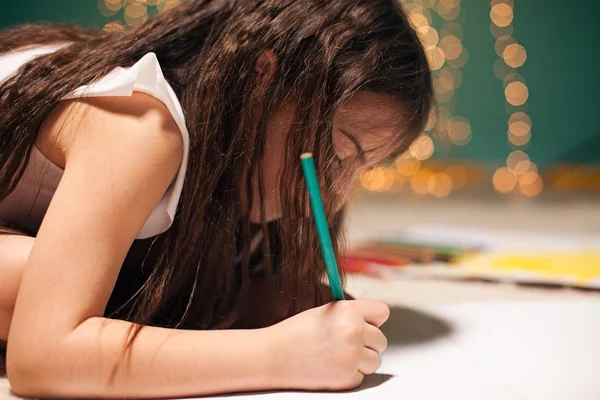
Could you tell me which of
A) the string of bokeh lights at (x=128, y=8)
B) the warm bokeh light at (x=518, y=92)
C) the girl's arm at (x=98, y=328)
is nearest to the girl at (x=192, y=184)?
the girl's arm at (x=98, y=328)

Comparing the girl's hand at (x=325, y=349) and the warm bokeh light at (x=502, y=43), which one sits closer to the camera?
the girl's hand at (x=325, y=349)

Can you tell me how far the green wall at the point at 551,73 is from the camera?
2.11 metres

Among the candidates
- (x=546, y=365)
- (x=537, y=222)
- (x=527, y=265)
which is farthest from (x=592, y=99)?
(x=546, y=365)

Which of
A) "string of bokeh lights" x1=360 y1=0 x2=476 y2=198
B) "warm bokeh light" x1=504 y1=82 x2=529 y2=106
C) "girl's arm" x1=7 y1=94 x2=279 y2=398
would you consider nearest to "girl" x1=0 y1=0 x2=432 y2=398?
"girl's arm" x1=7 y1=94 x2=279 y2=398

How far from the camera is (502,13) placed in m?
2.11

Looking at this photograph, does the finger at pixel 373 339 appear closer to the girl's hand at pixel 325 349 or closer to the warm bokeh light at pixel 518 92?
the girl's hand at pixel 325 349

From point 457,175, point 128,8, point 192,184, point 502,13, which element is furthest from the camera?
point 457,175

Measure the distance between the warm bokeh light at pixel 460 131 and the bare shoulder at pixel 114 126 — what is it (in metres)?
1.81

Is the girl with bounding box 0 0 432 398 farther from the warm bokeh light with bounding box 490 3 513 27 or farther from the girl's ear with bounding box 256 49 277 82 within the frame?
the warm bokeh light with bounding box 490 3 513 27

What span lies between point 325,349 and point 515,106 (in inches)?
74.4

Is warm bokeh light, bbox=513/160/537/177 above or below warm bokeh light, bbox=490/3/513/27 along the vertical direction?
below

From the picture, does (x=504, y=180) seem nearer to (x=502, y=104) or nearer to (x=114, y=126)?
(x=502, y=104)

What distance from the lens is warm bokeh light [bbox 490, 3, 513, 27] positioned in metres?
2.11

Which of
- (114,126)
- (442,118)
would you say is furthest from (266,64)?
(442,118)
